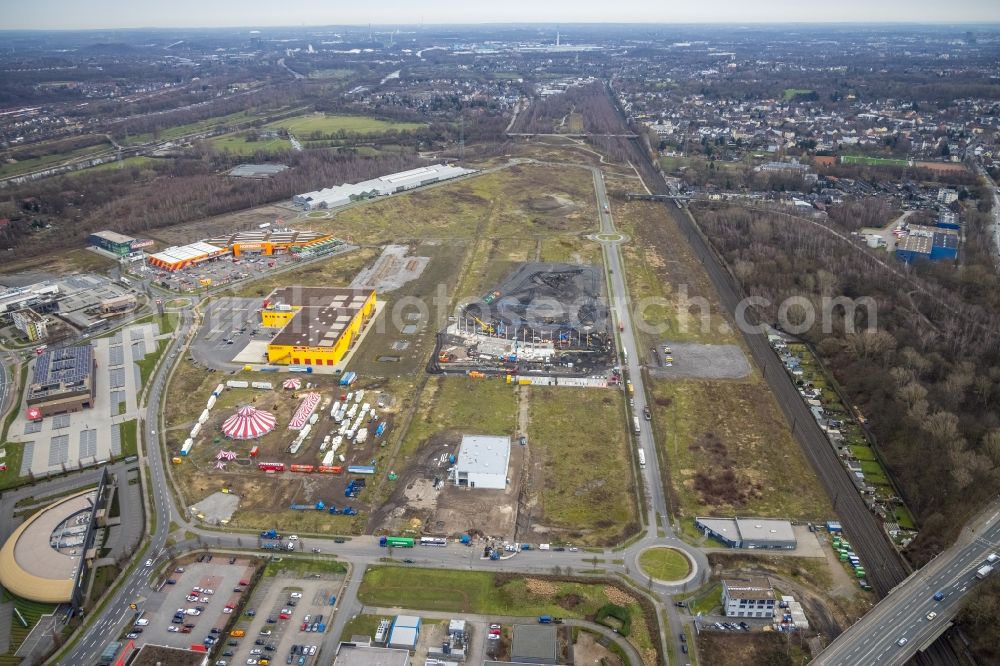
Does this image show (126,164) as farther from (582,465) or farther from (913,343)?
(913,343)

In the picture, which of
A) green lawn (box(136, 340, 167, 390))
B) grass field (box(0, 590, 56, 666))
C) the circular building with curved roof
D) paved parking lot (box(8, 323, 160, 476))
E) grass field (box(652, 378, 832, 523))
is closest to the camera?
grass field (box(0, 590, 56, 666))

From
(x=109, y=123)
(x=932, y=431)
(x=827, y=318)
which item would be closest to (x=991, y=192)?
(x=827, y=318)

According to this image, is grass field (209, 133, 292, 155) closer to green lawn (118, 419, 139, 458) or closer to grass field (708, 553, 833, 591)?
green lawn (118, 419, 139, 458)

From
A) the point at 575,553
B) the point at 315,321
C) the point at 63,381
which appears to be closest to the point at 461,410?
the point at 575,553

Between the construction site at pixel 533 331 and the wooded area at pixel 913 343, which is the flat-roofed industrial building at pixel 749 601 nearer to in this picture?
the wooded area at pixel 913 343

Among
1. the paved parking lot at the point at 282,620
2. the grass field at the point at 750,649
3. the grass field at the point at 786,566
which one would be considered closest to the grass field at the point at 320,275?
the paved parking lot at the point at 282,620

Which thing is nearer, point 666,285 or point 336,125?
point 666,285

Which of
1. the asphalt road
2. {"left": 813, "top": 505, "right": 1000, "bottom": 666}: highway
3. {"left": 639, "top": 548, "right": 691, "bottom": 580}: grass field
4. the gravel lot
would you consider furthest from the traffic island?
the asphalt road
